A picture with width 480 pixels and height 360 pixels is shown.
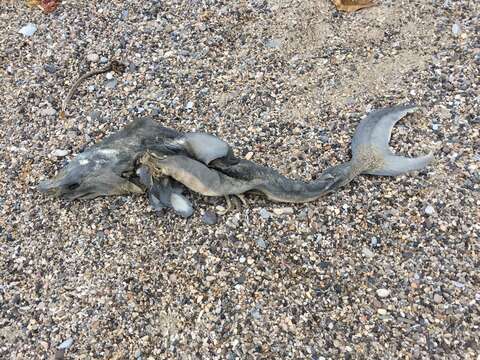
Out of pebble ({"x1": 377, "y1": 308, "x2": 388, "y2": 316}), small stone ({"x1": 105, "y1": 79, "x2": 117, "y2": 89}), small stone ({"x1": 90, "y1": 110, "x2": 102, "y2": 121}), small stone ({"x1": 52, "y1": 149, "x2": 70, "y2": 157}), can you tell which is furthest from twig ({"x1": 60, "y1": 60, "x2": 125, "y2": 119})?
pebble ({"x1": 377, "y1": 308, "x2": 388, "y2": 316})

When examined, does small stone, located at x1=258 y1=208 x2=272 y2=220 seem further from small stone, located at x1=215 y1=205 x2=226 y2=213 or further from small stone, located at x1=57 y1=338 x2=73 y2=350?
small stone, located at x1=57 y1=338 x2=73 y2=350

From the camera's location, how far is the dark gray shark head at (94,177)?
9.95 feet

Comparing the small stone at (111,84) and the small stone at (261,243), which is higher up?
the small stone at (111,84)

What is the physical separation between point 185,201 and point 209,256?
37 cm

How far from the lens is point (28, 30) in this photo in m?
4.19

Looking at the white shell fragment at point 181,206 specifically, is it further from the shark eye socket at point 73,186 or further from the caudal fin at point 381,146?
the caudal fin at point 381,146

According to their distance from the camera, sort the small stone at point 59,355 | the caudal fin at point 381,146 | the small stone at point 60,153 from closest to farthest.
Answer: the small stone at point 59,355
the caudal fin at point 381,146
the small stone at point 60,153

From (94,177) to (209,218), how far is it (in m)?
0.73

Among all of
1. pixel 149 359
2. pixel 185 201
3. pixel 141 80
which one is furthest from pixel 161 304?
pixel 141 80

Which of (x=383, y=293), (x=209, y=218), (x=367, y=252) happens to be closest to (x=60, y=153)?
(x=209, y=218)

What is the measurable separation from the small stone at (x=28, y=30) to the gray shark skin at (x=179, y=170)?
164 cm

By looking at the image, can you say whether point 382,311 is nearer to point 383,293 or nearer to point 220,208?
point 383,293

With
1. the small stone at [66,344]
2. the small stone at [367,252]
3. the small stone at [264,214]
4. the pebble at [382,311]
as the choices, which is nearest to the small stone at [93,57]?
the small stone at [264,214]

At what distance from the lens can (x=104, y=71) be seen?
151 inches
